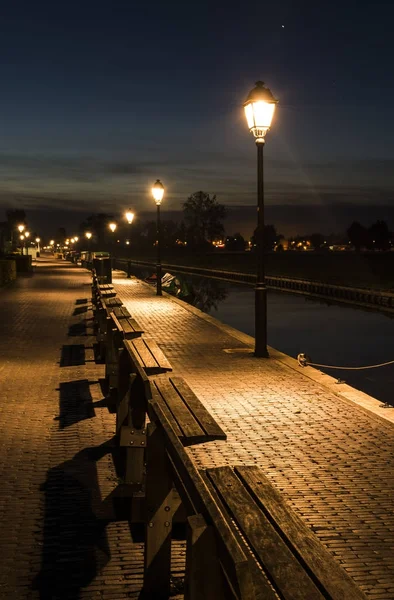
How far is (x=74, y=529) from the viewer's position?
17.4 feet

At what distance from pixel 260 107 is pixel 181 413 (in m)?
8.47

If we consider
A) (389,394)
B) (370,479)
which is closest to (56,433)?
(370,479)

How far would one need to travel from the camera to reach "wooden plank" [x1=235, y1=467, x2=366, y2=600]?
270 centimetres

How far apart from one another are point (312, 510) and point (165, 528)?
62.6 inches

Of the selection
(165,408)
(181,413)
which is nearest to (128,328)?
(165,408)

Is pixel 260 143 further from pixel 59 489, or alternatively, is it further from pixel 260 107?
pixel 59 489

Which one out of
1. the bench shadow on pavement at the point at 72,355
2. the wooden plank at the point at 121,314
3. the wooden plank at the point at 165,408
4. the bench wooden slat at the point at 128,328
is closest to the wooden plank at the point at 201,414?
the wooden plank at the point at 165,408

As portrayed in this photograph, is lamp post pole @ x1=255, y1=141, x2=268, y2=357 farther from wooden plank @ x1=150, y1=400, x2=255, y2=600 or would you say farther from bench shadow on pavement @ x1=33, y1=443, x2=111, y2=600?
wooden plank @ x1=150, y1=400, x2=255, y2=600

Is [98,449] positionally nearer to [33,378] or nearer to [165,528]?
[165,528]

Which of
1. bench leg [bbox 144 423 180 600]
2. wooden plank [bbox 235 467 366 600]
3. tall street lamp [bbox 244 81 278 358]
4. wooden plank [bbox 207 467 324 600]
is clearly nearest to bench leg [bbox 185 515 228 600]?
wooden plank [bbox 207 467 324 600]

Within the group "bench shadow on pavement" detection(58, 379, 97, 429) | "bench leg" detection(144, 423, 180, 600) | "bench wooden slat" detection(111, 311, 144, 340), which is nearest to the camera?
"bench leg" detection(144, 423, 180, 600)

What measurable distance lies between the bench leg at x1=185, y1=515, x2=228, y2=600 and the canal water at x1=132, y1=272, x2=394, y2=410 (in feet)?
30.5

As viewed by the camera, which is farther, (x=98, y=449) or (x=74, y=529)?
(x=98, y=449)

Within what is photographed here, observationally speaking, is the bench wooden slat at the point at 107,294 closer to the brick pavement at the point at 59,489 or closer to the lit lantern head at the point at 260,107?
the brick pavement at the point at 59,489
